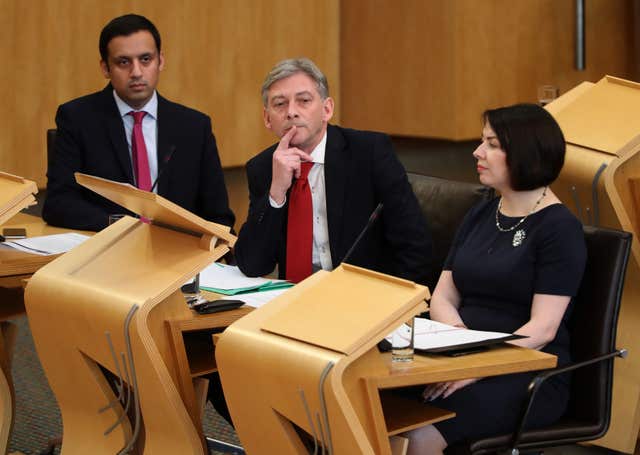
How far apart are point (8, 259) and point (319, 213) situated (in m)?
0.97

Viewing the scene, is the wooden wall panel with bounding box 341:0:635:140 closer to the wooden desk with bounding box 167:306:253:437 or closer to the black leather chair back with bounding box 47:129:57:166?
the black leather chair back with bounding box 47:129:57:166

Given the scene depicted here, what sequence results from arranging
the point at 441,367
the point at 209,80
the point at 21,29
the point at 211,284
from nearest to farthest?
the point at 441,367, the point at 211,284, the point at 21,29, the point at 209,80

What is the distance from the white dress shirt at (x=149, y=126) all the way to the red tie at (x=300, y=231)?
1010 millimetres

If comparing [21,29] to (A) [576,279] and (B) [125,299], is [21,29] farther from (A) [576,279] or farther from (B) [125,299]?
(A) [576,279]

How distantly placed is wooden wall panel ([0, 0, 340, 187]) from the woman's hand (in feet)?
11.5

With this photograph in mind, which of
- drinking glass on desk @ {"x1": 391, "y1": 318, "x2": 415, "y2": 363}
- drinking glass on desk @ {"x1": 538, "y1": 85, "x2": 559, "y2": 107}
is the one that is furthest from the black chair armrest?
drinking glass on desk @ {"x1": 538, "y1": 85, "x2": 559, "y2": 107}

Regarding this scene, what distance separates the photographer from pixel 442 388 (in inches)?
100

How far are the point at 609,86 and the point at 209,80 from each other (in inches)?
120

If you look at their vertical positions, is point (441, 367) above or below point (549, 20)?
below

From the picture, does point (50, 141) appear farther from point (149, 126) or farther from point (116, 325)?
point (116, 325)

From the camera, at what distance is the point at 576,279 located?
271cm

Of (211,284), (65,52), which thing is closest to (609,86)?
(211,284)

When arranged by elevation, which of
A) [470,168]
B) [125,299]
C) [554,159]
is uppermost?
[554,159]

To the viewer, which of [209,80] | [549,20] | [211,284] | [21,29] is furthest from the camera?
[549,20]
